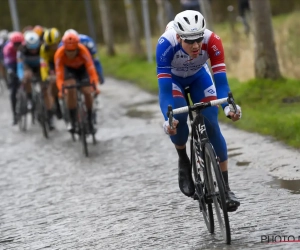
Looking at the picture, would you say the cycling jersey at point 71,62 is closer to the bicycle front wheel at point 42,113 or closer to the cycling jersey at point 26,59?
the bicycle front wheel at point 42,113

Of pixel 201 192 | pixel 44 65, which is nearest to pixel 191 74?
pixel 201 192

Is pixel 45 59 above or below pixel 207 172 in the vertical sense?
above

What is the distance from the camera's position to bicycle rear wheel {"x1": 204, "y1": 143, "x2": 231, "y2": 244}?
6.36 meters

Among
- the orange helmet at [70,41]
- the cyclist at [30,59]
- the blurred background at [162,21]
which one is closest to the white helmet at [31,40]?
the cyclist at [30,59]

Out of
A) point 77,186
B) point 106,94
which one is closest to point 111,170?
point 77,186

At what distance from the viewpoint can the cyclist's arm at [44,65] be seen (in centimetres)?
1498

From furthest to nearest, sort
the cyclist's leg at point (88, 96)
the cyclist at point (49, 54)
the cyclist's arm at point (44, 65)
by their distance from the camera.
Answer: the cyclist's arm at point (44, 65) < the cyclist at point (49, 54) < the cyclist's leg at point (88, 96)

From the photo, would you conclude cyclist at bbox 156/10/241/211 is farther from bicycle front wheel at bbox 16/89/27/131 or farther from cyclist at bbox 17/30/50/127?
bicycle front wheel at bbox 16/89/27/131

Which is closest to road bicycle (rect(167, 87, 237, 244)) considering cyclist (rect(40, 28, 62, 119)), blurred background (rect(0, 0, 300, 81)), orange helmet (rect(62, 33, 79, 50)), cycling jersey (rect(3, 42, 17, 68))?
orange helmet (rect(62, 33, 79, 50))

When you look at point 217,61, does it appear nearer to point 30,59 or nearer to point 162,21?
point 30,59

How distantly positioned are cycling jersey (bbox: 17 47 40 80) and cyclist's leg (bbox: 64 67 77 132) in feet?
8.13

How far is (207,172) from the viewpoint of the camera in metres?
6.75

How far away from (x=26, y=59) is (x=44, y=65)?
38.2 inches

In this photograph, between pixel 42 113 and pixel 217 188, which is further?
pixel 42 113
